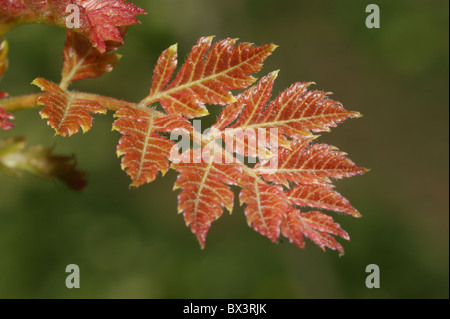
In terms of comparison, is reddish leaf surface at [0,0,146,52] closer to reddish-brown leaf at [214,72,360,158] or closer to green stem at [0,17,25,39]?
green stem at [0,17,25,39]

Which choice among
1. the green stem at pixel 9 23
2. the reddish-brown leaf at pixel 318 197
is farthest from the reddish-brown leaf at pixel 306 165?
the green stem at pixel 9 23

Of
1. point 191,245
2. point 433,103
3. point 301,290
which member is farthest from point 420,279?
point 433,103

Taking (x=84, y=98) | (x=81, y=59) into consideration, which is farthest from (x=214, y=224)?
(x=84, y=98)

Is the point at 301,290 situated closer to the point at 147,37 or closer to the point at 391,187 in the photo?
the point at 391,187

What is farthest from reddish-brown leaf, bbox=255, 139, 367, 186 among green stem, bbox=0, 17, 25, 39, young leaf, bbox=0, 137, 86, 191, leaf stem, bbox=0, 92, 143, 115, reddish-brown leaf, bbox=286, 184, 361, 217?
green stem, bbox=0, 17, 25, 39

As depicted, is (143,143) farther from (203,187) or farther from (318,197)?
(318,197)
